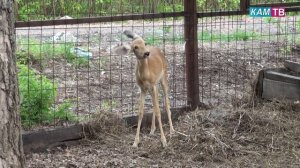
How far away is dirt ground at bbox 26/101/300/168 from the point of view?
623cm

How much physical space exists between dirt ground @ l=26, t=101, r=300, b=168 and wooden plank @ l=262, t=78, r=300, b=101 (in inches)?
17.9

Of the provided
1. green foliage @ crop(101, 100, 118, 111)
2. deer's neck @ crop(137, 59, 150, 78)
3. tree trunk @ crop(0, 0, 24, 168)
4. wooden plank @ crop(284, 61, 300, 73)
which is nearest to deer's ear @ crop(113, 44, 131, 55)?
deer's neck @ crop(137, 59, 150, 78)

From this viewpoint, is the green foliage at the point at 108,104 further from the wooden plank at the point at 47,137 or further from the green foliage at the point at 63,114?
the wooden plank at the point at 47,137

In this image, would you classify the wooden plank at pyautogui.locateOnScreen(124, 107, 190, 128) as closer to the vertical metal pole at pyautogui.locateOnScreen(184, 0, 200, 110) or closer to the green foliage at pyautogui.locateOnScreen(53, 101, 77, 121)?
the vertical metal pole at pyautogui.locateOnScreen(184, 0, 200, 110)

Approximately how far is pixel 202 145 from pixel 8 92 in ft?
10.5

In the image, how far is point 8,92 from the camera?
145 inches

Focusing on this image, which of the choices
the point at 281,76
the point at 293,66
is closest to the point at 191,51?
the point at 281,76

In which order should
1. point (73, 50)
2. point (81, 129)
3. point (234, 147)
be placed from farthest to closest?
point (73, 50)
point (81, 129)
point (234, 147)

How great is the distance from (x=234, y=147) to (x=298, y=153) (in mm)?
689

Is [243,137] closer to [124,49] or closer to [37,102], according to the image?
[124,49]

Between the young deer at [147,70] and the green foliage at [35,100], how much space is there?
104 centimetres

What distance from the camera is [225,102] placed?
8445mm

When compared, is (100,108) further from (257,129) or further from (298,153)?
(298,153)

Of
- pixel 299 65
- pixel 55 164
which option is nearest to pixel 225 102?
pixel 299 65
